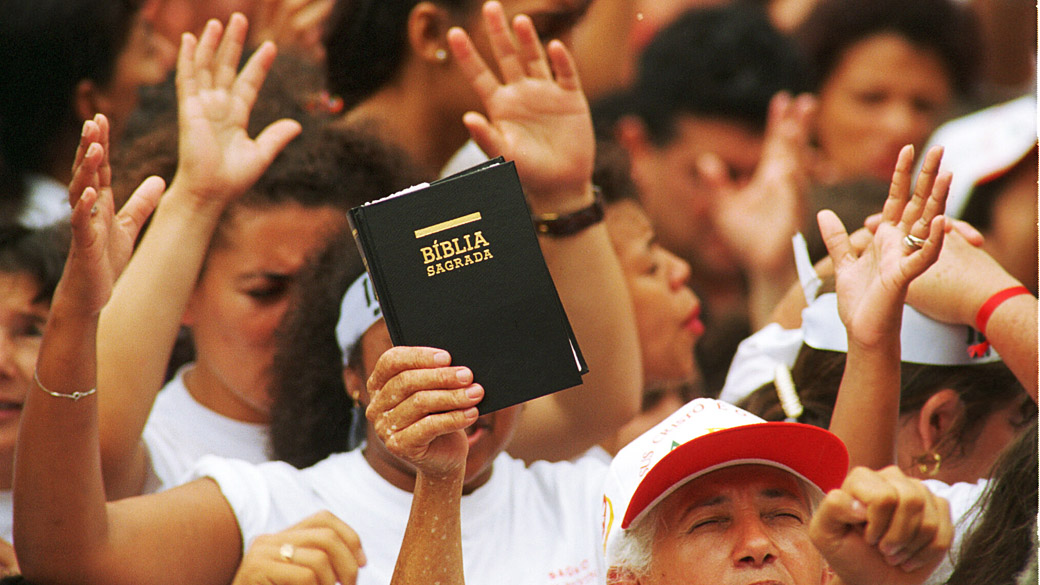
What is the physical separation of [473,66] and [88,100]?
1253 mm

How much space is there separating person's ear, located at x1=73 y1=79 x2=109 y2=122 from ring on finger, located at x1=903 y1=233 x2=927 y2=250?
84.0 inches

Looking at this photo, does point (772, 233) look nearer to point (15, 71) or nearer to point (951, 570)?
point (951, 570)

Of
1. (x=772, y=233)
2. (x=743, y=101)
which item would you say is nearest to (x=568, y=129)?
(x=772, y=233)

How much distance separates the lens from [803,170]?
3545mm

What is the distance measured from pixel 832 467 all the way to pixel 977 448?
0.65 metres

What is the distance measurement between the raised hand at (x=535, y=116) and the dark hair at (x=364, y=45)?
45 centimetres

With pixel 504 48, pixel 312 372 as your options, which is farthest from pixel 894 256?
pixel 312 372

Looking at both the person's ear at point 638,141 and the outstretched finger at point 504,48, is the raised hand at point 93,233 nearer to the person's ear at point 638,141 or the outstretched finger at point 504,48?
the outstretched finger at point 504,48

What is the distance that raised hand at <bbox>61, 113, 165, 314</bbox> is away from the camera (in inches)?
66.1

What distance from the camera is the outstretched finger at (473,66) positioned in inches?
92.1

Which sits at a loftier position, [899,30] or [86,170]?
[86,170]

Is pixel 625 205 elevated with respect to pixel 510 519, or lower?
elevated

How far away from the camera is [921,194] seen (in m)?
1.82

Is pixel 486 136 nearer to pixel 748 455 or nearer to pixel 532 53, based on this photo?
pixel 532 53
